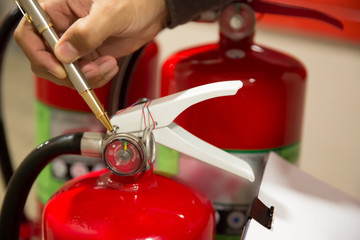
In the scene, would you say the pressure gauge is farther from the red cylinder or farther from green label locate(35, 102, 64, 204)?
green label locate(35, 102, 64, 204)

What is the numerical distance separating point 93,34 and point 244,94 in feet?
0.53

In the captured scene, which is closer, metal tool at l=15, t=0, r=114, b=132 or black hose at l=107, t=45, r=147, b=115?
metal tool at l=15, t=0, r=114, b=132

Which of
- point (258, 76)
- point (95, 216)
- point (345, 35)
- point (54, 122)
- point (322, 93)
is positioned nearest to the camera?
point (95, 216)

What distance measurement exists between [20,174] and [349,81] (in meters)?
0.83

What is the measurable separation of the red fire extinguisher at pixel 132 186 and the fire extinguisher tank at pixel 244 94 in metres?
0.09

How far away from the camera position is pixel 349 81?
3.34ft

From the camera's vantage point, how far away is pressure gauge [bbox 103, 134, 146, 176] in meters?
0.33

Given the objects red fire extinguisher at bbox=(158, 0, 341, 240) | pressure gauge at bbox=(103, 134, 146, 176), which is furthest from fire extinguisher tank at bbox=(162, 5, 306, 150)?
pressure gauge at bbox=(103, 134, 146, 176)

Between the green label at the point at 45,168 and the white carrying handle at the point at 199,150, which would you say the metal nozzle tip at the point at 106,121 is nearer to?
the white carrying handle at the point at 199,150

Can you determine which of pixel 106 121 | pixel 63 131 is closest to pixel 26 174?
pixel 106 121

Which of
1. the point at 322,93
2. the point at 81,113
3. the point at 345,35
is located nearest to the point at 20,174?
the point at 81,113

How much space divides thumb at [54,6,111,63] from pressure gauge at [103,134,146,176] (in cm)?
7

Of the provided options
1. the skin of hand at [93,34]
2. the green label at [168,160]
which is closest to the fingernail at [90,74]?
the skin of hand at [93,34]

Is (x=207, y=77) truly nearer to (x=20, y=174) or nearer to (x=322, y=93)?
(x=20, y=174)
